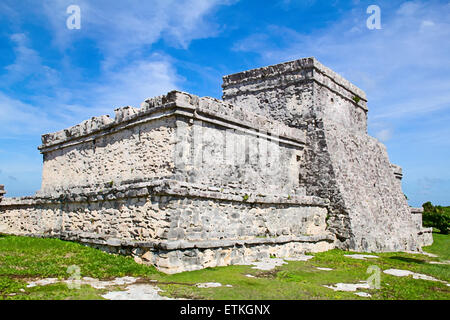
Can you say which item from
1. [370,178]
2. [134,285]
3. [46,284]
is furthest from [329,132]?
[46,284]

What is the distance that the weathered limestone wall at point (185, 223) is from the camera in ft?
24.6

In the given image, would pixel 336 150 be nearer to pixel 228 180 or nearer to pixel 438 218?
pixel 228 180

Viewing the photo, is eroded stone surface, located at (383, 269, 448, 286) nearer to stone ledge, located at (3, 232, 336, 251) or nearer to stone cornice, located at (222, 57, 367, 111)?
stone ledge, located at (3, 232, 336, 251)

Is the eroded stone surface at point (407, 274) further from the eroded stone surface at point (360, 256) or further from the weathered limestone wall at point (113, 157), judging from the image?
the weathered limestone wall at point (113, 157)

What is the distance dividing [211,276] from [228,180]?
328cm

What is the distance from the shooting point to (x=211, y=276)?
22.5 ft

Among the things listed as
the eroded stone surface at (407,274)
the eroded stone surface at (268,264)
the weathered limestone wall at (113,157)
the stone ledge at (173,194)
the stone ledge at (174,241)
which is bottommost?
the eroded stone surface at (407,274)

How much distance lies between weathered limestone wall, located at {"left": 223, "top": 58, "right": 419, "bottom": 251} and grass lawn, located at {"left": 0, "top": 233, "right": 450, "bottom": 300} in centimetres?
228

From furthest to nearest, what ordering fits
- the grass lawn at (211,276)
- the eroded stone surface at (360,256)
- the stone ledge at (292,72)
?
the stone ledge at (292,72) < the eroded stone surface at (360,256) < the grass lawn at (211,276)

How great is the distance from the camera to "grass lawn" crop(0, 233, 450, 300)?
5582mm

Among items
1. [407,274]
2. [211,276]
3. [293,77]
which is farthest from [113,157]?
[407,274]

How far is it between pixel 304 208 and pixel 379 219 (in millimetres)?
3321

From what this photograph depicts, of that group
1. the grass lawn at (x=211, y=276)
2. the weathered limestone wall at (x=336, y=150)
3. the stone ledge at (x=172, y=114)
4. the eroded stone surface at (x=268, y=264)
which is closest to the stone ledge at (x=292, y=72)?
the weathered limestone wall at (x=336, y=150)

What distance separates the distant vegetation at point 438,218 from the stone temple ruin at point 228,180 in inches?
235
